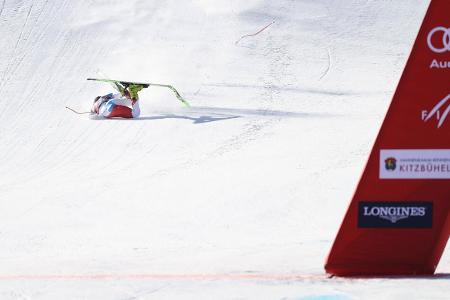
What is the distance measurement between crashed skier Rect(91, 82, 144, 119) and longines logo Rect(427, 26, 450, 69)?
6.97m

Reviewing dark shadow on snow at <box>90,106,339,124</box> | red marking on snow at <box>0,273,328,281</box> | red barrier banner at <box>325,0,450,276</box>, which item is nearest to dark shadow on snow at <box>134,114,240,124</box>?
dark shadow on snow at <box>90,106,339,124</box>

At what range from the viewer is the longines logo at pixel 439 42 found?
361cm

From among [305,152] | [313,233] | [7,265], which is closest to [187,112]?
[305,152]

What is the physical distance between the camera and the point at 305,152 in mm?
8242

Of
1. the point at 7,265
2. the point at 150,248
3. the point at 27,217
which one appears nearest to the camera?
the point at 7,265

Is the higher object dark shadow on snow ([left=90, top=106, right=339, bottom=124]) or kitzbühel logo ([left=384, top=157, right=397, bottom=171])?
kitzbühel logo ([left=384, top=157, right=397, bottom=171])

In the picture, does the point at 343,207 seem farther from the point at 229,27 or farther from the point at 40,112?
the point at 229,27

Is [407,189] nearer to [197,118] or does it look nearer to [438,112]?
[438,112]

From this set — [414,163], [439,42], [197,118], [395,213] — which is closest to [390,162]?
[414,163]

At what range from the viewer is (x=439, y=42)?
363cm

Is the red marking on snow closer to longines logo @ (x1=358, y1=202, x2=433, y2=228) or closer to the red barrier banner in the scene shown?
the red barrier banner

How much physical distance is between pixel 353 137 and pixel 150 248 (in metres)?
3.96

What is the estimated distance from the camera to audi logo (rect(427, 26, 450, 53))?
11.8 ft

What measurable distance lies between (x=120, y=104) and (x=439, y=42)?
703cm
